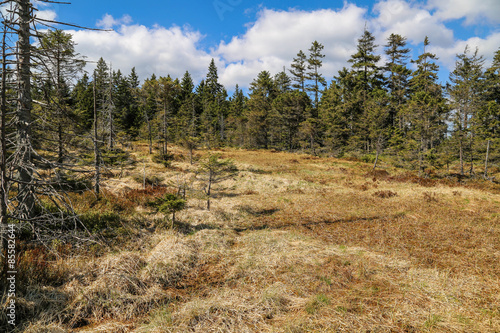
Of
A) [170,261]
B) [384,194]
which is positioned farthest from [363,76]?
[170,261]

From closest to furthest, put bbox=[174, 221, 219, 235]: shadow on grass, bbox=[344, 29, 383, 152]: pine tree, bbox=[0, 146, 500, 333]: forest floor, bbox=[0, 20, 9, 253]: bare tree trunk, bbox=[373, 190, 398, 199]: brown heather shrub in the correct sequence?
bbox=[0, 20, 9, 253]: bare tree trunk, bbox=[0, 146, 500, 333]: forest floor, bbox=[174, 221, 219, 235]: shadow on grass, bbox=[373, 190, 398, 199]: brown heather shrub, bbox=[344, 29, 383, 152]: pine tree

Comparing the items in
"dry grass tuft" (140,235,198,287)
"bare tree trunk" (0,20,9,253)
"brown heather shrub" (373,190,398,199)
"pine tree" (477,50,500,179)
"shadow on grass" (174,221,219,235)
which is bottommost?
"shadow on grass" (174,221,219,235)

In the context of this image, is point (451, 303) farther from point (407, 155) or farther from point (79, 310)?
point (407, 155)

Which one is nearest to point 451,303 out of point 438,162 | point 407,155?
point 407,155

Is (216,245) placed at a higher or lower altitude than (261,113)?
lower

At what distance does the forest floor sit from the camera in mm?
4156

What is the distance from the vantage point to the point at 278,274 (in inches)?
239

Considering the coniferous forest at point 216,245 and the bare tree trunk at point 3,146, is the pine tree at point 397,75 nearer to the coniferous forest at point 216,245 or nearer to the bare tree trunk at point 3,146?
the coniferous forest at point 216,245

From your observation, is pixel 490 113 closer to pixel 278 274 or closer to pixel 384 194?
pixel 384 194

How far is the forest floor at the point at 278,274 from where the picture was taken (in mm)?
4156

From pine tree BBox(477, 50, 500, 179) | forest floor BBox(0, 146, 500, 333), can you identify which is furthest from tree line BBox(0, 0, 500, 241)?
forest floor BBox(0, 146, 500, 333)

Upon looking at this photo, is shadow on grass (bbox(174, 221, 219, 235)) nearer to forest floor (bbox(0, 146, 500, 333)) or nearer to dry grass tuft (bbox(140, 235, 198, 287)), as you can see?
forest floor (bbox(0, 146, 500, 333))

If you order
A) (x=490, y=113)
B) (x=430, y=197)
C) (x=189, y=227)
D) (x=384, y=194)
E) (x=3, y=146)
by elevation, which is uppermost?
(x=490, y=113)

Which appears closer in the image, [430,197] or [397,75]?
[430,197]
